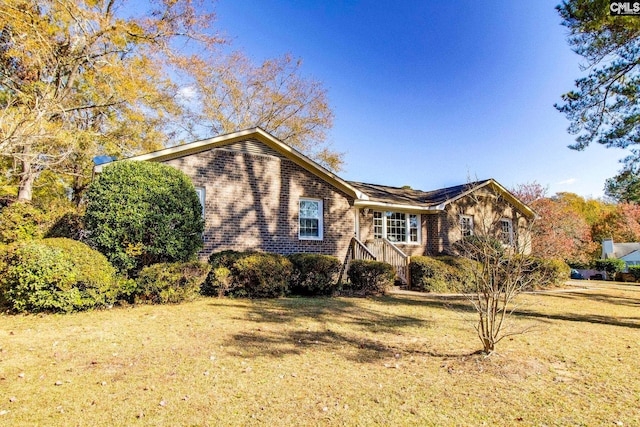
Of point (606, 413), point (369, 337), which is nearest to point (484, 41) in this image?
point (369, 337)

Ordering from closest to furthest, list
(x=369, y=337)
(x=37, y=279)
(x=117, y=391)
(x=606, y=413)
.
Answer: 1. (x=606, y=413)
2. (x=117, y=391)
3. (x=369, y=337)
4. (x=37, y=279)

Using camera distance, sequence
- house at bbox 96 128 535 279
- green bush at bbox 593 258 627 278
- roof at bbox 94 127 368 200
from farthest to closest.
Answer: green bush at bbox 593 258 627 278, house at bbox 96 128 535 279, roof at bbox 94 127 368 200

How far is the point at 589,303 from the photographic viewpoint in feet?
37.0

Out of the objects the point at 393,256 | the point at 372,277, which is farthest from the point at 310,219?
the point at 372,277

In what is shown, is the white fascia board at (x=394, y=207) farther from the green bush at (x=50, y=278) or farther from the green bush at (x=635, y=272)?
the green bush at (x=635, y=272)

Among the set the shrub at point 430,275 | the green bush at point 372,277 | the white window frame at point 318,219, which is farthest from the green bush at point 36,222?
the shrub at point 430,275

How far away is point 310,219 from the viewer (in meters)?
13.8

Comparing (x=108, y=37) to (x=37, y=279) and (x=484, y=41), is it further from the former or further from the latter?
(x=484, y=41)

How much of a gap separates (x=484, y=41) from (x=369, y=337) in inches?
529

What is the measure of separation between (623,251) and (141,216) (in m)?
54.8

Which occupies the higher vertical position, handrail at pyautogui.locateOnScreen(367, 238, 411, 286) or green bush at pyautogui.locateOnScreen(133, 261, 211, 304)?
handrail at pyautogui.locateOnScreen(367, 238, 411, 286)

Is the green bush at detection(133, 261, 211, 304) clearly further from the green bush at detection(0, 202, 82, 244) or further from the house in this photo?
the green bush at detection(0, 202, 82, 244)

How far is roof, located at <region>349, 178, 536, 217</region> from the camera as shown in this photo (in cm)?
1596

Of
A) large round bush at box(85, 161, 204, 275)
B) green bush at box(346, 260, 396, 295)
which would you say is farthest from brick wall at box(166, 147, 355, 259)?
green bush at box(346, 260, 396, 295)
